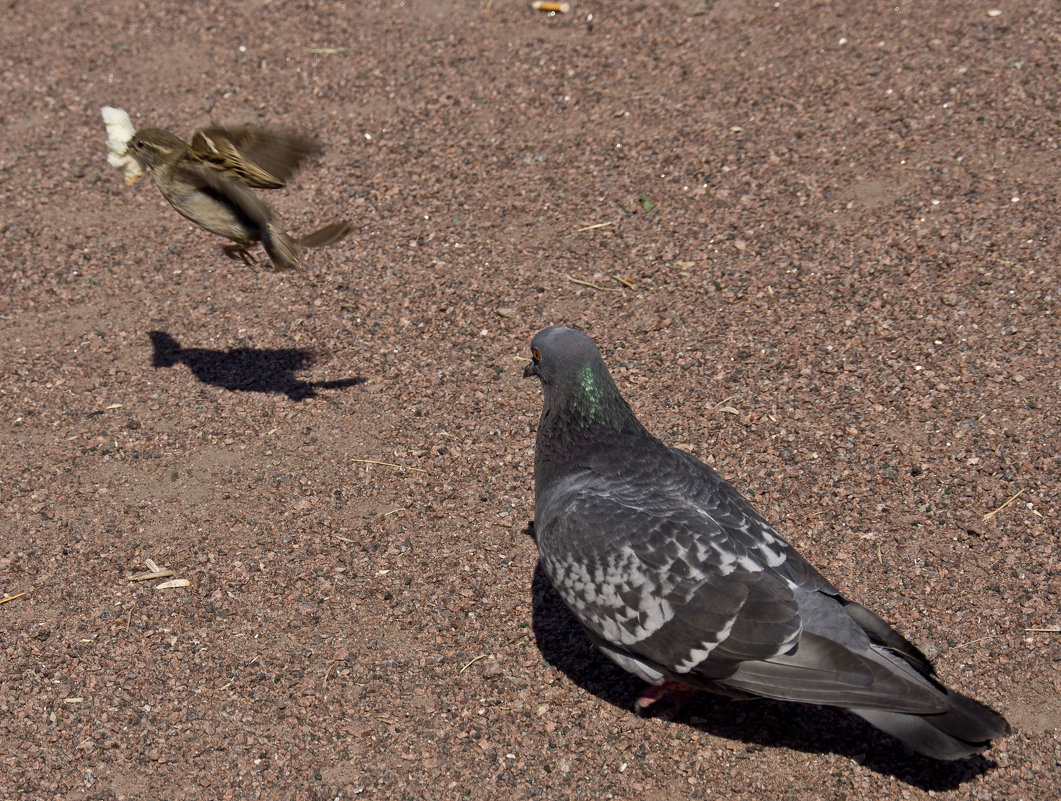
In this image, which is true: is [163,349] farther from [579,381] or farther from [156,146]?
[579,381]

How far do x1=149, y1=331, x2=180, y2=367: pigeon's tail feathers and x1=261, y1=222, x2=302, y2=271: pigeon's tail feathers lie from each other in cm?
106

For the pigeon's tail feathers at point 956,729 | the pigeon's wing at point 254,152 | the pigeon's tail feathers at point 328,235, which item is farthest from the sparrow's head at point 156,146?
the pigeon's tail feathers at point 956,729

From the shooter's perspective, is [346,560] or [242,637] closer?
[242,637]

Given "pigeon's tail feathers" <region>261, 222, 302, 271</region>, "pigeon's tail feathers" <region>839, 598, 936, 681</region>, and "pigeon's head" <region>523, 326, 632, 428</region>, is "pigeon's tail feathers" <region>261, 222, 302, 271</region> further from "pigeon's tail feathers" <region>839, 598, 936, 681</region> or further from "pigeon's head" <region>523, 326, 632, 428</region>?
"pigeon's tail feathers" <region>839, 598, 936, 681</region>

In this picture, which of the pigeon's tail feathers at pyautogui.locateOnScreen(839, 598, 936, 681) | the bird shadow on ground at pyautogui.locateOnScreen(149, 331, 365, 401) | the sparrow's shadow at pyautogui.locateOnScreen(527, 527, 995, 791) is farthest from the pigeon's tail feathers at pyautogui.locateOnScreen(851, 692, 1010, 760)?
the bird shadow on ground at pyautogui.locateOnScreen(149, 331, 365, 401)

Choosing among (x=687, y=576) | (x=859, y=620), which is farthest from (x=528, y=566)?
(x=859, y=620)

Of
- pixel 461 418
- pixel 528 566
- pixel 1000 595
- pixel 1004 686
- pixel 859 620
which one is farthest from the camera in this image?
pixel 461 418

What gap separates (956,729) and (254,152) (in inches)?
179

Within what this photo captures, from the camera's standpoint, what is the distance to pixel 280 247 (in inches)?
217

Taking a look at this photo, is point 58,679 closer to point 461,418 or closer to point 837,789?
point 461,418

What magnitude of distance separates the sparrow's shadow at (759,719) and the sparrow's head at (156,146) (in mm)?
3219

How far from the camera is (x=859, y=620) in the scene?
3.78 m

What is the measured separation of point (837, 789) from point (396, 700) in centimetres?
181

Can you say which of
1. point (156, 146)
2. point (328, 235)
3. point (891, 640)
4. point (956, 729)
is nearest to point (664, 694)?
point (891, 640)
